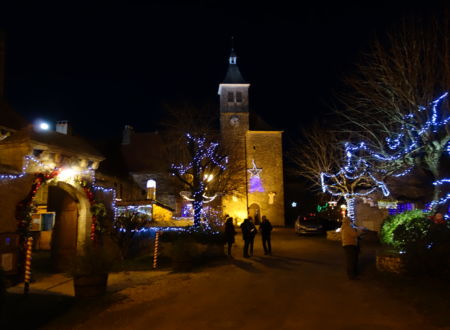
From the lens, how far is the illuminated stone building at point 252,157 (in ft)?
131

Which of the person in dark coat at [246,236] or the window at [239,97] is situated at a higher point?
the window at [239,97]

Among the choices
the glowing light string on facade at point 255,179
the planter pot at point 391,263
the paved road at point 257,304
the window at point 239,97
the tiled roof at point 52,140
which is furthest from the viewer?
the window at point 239,97

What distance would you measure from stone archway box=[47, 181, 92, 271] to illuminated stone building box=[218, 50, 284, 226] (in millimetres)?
24876

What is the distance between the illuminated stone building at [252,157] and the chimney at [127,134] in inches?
389

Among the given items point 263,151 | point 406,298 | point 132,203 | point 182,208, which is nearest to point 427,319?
point 406,298

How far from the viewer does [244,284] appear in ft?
33.2

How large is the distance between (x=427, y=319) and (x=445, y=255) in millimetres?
2909

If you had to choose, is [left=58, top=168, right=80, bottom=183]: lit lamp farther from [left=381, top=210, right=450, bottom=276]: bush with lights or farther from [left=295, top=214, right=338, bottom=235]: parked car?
[left=295, top=214, right=338, bottom=235]: parked car

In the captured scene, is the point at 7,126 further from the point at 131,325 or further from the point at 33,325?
the point at 131,325

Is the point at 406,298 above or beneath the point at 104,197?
beneath

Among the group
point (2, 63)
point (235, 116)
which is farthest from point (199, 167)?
point (235, 116)

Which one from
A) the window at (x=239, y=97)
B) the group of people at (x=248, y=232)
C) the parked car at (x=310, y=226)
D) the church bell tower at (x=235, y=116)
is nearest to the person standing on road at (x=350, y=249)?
the group of people at (x=248, y=232)

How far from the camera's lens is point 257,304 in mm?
8023

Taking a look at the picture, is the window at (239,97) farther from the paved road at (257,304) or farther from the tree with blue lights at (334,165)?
the paved road at (257,304)
